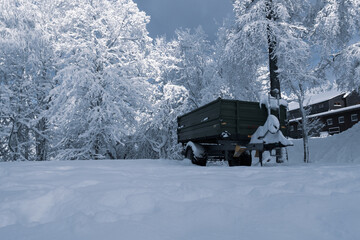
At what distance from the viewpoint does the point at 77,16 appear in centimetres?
1398

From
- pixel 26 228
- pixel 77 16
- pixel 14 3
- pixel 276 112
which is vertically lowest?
pixel 26 228

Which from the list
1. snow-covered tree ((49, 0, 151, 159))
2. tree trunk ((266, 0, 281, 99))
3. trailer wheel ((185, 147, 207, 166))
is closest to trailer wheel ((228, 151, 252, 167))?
trailer wheel ((185, 147, 207, 166))

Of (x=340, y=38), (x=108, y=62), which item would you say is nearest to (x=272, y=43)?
(x=340, y=38)

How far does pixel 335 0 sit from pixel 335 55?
106 inches

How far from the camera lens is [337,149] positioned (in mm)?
14664

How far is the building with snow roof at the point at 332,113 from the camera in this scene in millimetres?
31688

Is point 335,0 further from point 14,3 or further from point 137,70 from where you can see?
point 14,3

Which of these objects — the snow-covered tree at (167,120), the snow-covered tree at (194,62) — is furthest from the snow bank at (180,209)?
the snow-covered tree at (194,62)

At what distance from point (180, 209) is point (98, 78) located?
40.0 ft

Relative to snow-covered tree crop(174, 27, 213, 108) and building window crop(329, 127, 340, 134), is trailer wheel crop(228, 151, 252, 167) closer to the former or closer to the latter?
snow-covered tree crop(174, 27, 213, 108)

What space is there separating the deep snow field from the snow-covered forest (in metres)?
9.59

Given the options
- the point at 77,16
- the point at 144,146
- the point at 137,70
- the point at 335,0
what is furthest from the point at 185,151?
the point at 335,0

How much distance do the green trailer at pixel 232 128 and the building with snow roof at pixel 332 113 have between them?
23902 mm

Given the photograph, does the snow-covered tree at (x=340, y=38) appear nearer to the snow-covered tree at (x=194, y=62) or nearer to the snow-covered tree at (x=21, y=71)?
the snow-covered tree at (x=194, y=62)
